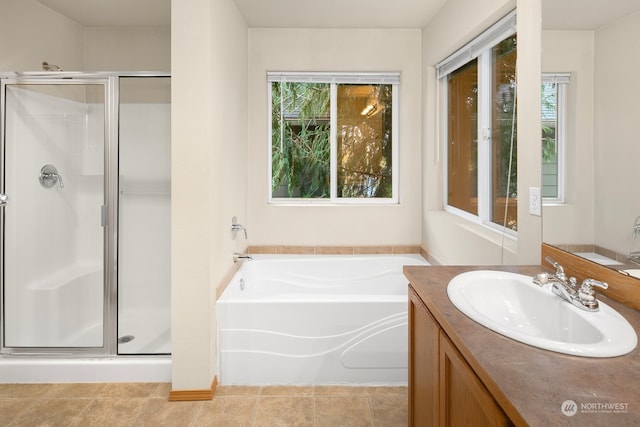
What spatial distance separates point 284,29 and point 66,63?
1.78 metres

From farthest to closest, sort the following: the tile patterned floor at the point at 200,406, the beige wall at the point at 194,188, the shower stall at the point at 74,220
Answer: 1. the shower stall at the point at 74,220
2. the beige wall at the point at 194,188
3. the tile patterned floor at the point at 200,406

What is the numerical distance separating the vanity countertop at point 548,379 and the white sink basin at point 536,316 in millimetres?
20

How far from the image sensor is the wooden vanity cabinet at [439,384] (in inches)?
33.3

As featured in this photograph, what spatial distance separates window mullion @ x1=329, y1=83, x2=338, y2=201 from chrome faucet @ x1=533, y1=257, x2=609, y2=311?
2.28m

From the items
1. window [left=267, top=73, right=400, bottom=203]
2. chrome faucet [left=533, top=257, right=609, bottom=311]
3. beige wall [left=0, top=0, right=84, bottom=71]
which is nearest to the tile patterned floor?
chrome faucet [left=533, top=257, right=609, bottom=311]

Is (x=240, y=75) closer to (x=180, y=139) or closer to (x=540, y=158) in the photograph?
(x=180, y=139)

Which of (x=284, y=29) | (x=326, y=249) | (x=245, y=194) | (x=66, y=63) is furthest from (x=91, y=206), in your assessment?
(x=284, y=29)

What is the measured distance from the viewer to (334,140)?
341 cm

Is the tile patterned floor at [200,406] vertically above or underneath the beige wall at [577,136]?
underneath

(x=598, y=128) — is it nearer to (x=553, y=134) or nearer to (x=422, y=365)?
(x=553, y=134)

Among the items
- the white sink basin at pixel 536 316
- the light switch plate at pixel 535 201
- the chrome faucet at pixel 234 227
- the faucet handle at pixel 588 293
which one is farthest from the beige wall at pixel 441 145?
the chrome faucet at pixel 234 227

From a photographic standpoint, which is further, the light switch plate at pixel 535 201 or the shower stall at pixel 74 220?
the shower stall at pixel 74 220
